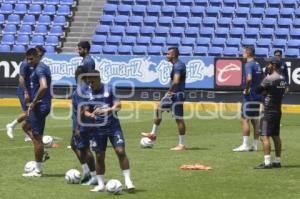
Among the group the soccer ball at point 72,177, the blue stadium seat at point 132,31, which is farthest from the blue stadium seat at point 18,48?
the soccer ball at point 72,177

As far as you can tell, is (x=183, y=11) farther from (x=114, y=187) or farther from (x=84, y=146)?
(x=114, y=187)

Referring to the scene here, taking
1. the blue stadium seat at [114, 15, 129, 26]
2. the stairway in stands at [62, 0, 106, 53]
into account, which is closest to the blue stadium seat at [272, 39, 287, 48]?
the blue stadium seat at [114, 15, 129, 26]

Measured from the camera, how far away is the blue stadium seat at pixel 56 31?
132 ft

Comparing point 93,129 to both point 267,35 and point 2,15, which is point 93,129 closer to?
point 267,35

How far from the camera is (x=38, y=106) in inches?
593

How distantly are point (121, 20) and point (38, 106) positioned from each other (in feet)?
85.6

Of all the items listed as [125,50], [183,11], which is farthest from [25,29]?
[183,11]

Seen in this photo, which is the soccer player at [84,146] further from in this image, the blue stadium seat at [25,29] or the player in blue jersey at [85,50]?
the blue stadium seat at [25,29]

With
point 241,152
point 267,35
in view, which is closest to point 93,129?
point 241,152

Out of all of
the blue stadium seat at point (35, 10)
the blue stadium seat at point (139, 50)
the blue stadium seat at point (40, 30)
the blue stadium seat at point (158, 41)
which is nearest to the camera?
the blue stadium seat at point (139, 50)

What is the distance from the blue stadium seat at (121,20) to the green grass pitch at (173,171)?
16.3 meters

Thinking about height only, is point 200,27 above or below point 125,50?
above

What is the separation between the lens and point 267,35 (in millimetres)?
38500

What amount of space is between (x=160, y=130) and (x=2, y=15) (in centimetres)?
1877
